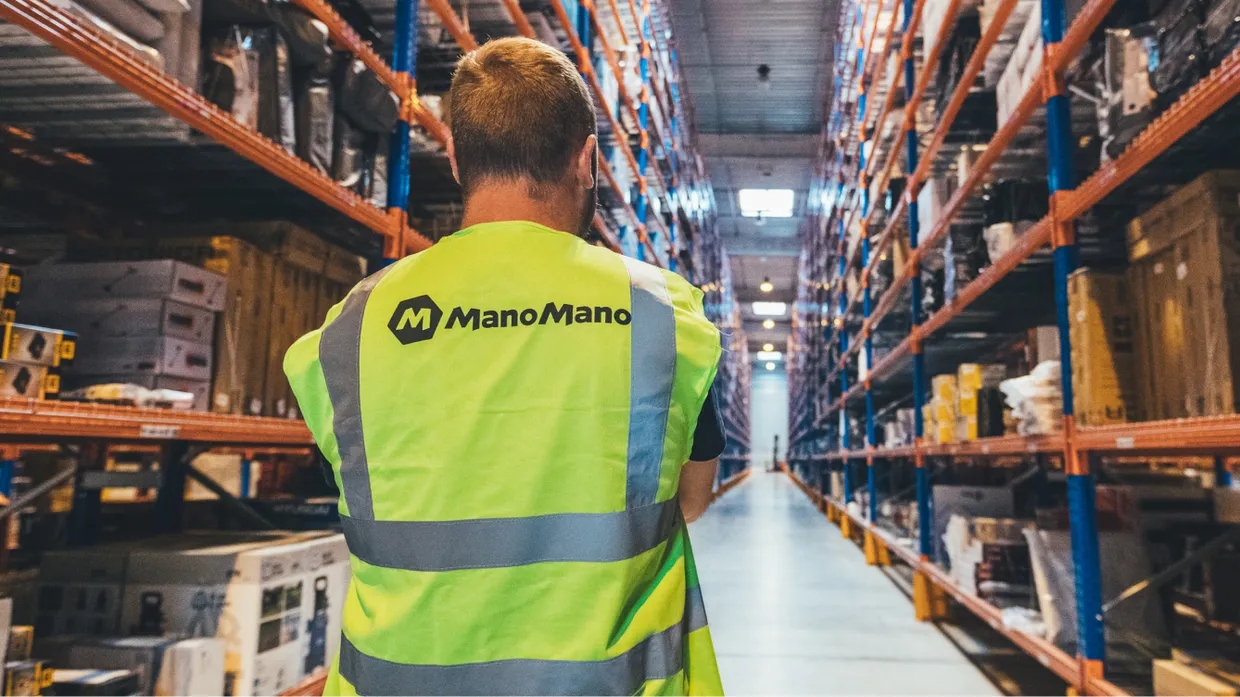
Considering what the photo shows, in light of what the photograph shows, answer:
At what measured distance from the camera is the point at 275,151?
241 cm

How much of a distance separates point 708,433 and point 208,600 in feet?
6.41

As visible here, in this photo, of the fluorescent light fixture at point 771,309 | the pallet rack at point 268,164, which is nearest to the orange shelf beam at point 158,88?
the pallet rack at point 268,164

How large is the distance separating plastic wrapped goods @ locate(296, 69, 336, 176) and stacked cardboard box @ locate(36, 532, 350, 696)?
4.50 feet

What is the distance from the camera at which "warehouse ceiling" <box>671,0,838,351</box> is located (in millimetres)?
11117

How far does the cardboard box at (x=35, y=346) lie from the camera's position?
181 centimetres

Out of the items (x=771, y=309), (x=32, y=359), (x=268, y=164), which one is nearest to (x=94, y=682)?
(x=32, y=359)

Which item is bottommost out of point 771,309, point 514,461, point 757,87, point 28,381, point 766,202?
point 514,461

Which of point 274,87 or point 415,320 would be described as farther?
point 274,87

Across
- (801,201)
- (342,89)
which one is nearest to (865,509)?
(342,89)

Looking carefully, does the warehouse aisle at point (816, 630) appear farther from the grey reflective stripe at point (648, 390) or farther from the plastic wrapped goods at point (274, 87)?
the plastic wrapped goods at point (274, 87)

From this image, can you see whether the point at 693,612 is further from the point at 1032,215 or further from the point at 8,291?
the point at 1032,215

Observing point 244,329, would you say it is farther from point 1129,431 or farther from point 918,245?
point 918,245

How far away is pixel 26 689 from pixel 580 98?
202 cm

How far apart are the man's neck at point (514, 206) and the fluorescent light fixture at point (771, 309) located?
97.3 feet
